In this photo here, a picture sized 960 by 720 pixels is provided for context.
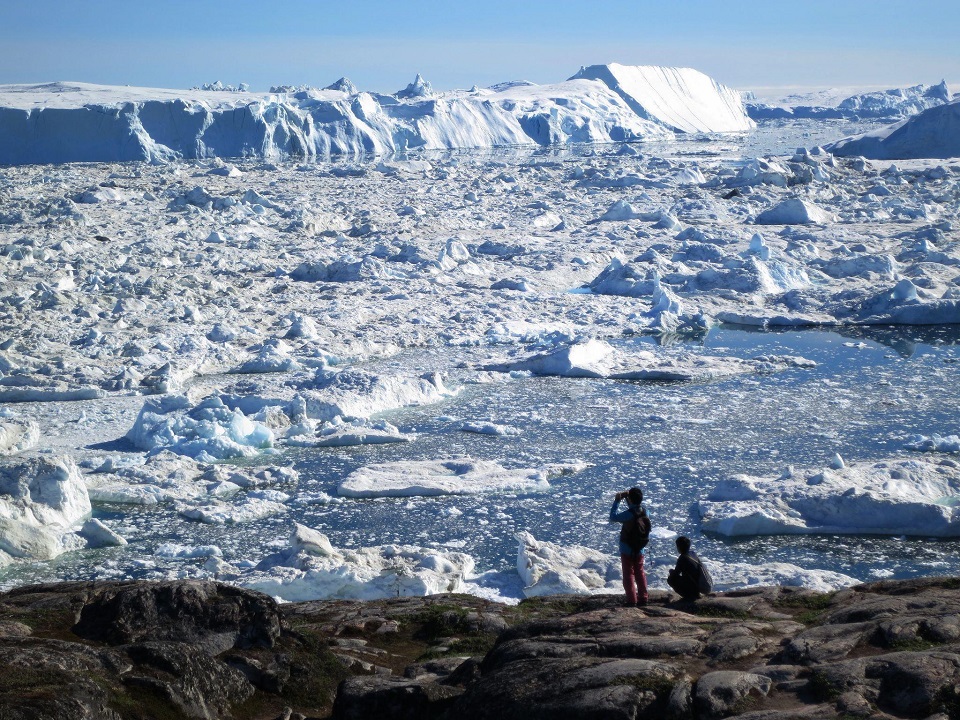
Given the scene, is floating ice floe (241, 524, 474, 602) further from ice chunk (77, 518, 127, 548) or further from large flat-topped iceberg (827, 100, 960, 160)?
large flat-topped iceberg (827, 100, 960, 160)

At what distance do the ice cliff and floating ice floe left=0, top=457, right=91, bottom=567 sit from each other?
2705 cm

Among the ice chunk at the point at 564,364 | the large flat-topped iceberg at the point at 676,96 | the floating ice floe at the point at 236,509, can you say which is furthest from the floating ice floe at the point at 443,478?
the large flat-topped iceberg at the point at 676,96

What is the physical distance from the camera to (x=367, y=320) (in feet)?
42.8

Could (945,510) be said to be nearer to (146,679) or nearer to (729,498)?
(729,498)

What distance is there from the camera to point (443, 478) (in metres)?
7.99

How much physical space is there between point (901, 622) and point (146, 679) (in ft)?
9.64

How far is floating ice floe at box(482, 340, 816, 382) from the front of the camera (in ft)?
36.0

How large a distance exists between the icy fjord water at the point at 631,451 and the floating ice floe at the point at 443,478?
0.12 meters

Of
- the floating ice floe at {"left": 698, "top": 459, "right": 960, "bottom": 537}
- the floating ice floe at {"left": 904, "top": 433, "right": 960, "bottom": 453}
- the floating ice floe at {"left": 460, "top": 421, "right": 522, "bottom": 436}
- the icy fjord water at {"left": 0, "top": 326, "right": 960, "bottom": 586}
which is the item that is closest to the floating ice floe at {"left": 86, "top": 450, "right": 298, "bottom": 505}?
the icy fjord water at {"left": 0, "top": 326, "right": 960, "bottom": 586}

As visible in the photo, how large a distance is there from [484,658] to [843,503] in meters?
4.18

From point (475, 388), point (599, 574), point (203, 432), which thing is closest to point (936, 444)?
point (599, 574)

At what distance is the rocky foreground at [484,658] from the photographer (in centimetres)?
334

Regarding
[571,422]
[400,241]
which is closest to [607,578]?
[571,422]

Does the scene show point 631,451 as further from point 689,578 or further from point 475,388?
point 689,578
